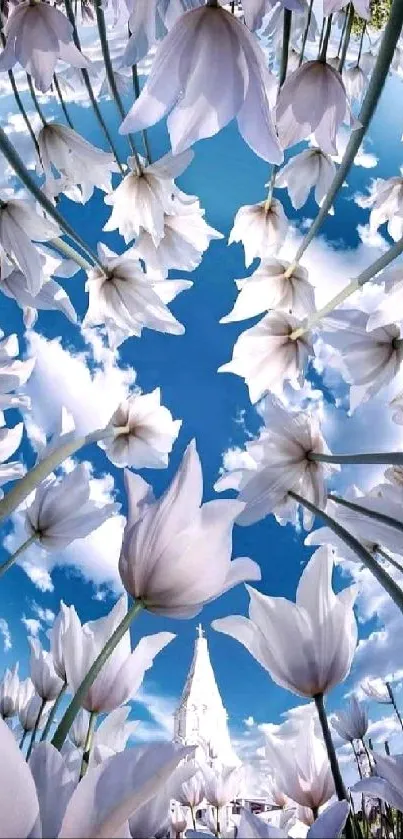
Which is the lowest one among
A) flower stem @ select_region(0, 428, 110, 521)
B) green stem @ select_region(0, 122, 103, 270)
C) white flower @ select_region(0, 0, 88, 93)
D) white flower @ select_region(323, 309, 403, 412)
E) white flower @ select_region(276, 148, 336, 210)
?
flower stem @ select_region(0, 428, 110, 521)

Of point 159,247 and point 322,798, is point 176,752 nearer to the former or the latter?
point 322,798

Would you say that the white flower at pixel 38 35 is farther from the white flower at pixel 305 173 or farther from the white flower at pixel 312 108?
the white flower at pixel 305 173

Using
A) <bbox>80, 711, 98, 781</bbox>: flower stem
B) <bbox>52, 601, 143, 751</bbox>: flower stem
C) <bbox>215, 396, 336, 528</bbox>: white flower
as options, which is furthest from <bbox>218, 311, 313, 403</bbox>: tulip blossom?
<bbox>52, 601, 143, 751</bbox>: flower stem

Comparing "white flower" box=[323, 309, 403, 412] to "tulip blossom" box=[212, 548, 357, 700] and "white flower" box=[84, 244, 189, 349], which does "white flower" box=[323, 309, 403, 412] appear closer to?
"white flower" box=[84, 244, 189, 349]

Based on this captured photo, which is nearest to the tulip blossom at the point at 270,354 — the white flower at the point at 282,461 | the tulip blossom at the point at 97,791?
the white flower at the point at 282,461

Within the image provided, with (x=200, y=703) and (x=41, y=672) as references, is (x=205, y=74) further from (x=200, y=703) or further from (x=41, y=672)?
(x=200, y=703)

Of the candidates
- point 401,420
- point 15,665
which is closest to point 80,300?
point 15,665
